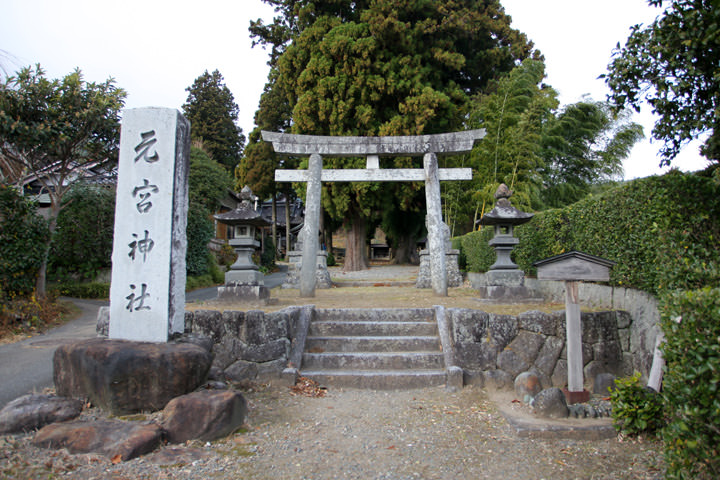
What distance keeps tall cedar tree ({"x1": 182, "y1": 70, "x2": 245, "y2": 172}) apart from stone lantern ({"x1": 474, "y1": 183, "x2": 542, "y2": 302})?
894 inches

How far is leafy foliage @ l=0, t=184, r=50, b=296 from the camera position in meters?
7.96

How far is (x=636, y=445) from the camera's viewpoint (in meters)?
3.48

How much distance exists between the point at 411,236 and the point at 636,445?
58.8ft

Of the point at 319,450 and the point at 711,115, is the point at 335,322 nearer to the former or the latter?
the point at 319,450

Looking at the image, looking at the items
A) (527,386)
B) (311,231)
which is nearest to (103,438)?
(527,386)

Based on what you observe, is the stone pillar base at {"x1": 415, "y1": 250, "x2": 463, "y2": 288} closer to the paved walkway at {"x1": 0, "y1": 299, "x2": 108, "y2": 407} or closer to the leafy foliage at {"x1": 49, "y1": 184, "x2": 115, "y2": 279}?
the paved walkway at {"x1": 0, "y1": 299, "x2": 108, "y2": 407}

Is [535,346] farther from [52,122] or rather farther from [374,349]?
[52,122]

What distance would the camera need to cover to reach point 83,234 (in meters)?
12.5

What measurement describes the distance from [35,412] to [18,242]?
6.42 metres

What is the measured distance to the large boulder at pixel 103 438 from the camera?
3.06 meters

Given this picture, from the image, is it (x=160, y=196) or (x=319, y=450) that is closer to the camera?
(x=319, y=450)

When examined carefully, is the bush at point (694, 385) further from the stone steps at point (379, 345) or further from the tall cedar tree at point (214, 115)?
the tall cedar tree at point (214, 115)

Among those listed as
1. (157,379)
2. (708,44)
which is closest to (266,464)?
(157,379)

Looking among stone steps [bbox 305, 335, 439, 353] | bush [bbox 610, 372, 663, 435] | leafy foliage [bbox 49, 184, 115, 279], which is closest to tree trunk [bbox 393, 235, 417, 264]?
leafy foliage [bbox 49, 184, 115, 279]
